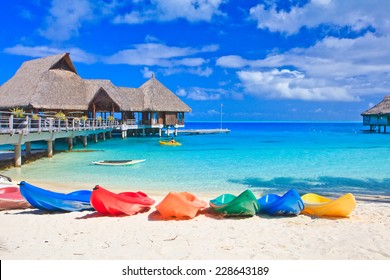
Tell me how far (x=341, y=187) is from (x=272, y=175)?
290 cm

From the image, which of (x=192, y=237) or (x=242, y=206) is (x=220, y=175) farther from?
(x=192, y=237)

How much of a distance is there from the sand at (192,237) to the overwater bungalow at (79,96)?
1981cm

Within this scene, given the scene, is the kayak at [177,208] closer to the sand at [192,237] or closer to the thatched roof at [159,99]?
the sand at [192,237]

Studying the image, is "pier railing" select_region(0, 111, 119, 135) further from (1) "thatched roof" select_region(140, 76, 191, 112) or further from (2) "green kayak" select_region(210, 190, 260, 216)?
(1) "thatched roof" select_region(140, 76, 191, 112)

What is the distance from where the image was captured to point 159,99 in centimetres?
3688

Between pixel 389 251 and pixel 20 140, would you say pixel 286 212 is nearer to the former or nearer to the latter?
pixel 389 251

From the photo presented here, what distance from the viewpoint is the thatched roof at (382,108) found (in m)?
43.2

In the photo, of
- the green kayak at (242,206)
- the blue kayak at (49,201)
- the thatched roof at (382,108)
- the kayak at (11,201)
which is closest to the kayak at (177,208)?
the green kayak at (242,206)

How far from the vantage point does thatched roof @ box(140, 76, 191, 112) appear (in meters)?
36.1

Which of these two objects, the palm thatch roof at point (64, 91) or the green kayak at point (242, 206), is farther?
the palm thatch roof at point (64, 91)

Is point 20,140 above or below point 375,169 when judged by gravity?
above

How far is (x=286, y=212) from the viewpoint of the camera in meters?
7.25

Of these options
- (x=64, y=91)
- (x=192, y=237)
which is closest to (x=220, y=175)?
(x=192, y=237)
